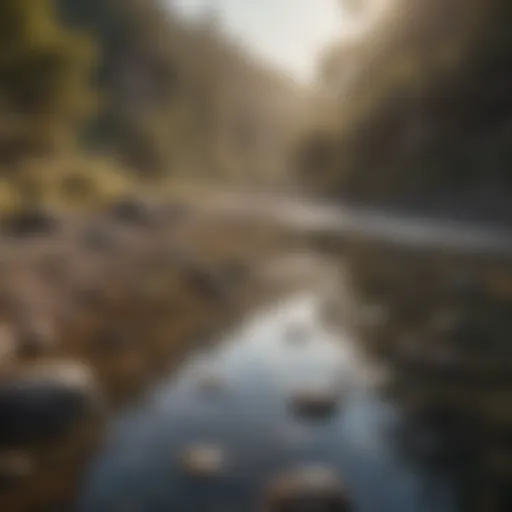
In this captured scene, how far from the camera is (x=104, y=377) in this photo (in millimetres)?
8672

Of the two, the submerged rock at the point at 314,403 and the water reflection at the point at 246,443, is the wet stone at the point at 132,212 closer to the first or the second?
the water reflection at the point at 246,443

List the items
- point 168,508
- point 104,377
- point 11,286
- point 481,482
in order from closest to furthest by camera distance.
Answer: point 168,508 → point 481,482 → point 104,377 → point 11,286

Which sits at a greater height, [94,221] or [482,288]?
[94,221]

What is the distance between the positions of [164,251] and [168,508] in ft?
49.6

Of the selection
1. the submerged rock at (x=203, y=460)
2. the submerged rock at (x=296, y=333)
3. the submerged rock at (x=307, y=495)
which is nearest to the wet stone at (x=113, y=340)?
the submerged rock at (x=296, y=333)

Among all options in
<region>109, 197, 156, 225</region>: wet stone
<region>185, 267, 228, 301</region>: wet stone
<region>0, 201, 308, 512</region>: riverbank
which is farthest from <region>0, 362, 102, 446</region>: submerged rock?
<region>109, 197, 156, 225</region>: wet stone

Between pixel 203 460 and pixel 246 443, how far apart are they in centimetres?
66

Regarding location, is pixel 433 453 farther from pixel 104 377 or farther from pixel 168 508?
pixel 104 377

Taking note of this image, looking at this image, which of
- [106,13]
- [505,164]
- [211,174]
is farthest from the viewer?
[211,174]

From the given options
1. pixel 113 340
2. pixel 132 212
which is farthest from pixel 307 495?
pixel 132 212

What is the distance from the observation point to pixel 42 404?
704 cm

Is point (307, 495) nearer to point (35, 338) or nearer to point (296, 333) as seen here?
point (35, 338)

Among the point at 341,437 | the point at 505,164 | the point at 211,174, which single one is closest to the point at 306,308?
the point at 341,437

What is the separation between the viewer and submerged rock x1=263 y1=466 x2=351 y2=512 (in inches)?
222
